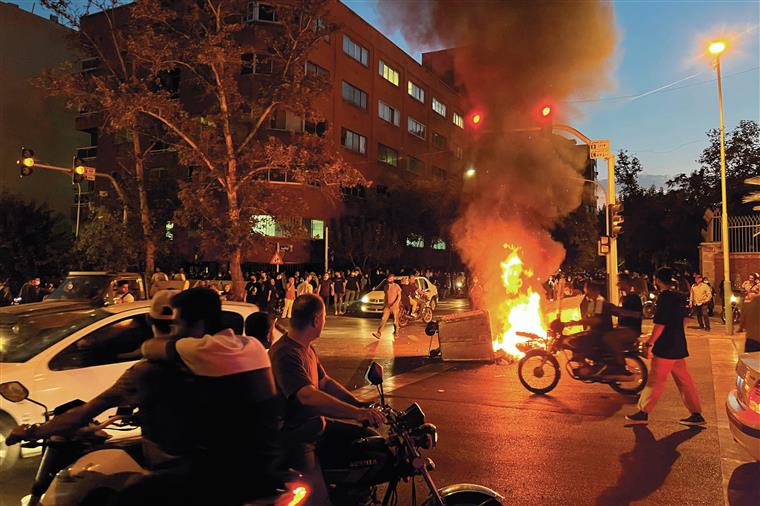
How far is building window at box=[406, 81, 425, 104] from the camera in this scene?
145 feet

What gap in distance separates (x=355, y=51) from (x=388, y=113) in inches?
223

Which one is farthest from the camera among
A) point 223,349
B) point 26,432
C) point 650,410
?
point 650,410

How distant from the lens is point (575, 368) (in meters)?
8.09

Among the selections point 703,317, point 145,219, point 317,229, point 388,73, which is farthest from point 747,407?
point 388,73

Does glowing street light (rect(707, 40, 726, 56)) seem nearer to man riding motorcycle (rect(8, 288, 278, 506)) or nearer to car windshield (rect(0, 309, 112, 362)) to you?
car windshield (rect(0, 309, 112, 362))

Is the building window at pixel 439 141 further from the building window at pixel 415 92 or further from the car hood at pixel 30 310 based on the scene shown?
the car hood at pixel 30 310

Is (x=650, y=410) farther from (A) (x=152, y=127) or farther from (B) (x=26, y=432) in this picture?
(A) (x=152, y=127)

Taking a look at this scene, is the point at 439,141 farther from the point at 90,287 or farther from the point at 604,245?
the point at 90,287

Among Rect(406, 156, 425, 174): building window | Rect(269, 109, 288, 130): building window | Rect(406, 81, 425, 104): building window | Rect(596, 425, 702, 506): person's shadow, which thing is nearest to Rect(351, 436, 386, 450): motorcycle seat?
Rect(596, 425, 702, 506): person's shadow

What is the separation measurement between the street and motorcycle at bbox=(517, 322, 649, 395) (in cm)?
22

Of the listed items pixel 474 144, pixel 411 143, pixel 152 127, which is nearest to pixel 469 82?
pixel 474 144

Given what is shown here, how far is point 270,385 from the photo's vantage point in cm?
253

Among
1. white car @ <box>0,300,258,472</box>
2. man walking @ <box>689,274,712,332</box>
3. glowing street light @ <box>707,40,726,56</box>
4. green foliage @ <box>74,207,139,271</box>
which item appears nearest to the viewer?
white car @ <box>0,300,258,472</box>

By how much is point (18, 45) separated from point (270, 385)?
44.4 meters
